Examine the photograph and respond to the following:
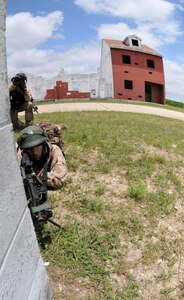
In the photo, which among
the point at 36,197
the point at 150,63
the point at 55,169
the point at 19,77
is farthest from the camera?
the point at 150,63

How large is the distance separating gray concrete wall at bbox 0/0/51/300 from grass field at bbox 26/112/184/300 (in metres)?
0.89

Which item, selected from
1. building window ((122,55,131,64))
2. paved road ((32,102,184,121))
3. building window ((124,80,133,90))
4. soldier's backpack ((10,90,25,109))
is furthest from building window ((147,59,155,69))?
soldier's backpack ((10,90,25,109))

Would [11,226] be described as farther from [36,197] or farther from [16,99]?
[16,99]

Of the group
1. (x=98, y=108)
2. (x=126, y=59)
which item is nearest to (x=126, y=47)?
(x=126, y=59)

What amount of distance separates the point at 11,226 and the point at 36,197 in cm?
144

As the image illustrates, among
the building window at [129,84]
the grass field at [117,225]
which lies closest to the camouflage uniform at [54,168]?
the grass field at [117,225]

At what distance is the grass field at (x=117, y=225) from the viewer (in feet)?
13.2

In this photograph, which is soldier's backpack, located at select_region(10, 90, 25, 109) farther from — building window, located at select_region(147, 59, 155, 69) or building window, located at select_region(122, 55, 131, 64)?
building window, located at select_region(147, 59, 155, 69)

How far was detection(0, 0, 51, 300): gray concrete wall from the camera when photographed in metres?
2.65

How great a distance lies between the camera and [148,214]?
509 centimetres

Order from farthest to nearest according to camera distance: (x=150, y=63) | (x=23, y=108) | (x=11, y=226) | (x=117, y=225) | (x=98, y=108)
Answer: (x=150, y=63)
(x=98, y=108)
(x=23, y=108)
(x=117, y=225)
(x=11, y=226)

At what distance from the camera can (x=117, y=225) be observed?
15.8ft

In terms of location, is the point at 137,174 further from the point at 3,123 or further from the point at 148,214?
the point at 3,123

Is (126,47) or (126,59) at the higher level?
(126,47)
